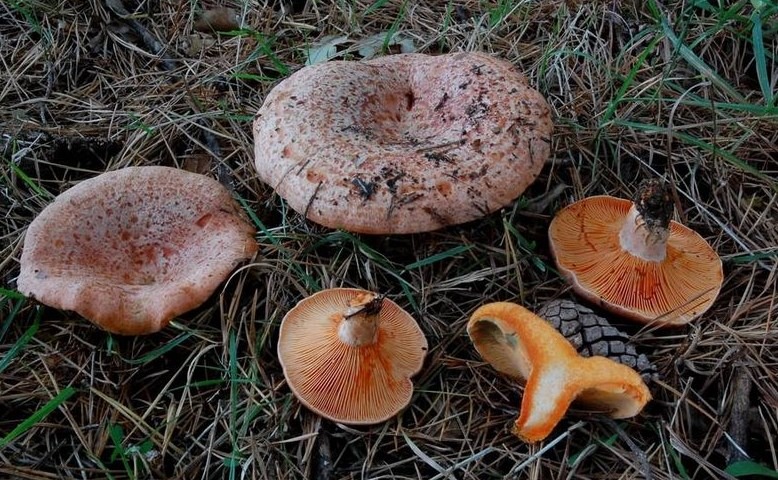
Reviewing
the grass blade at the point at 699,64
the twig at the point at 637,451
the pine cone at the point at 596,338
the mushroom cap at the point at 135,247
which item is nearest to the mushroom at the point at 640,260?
the pine cone at the point at 596,338

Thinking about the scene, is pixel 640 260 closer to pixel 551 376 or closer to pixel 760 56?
pixel 551 376

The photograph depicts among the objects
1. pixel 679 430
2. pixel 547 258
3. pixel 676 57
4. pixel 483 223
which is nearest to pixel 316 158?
pixel 483 223

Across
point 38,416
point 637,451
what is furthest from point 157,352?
point 637,451

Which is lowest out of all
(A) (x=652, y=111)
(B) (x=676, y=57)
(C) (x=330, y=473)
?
(C) (x=330, y=473)

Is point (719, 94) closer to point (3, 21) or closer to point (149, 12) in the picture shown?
point (149, 12)

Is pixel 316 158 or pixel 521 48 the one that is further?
pixel 521 48

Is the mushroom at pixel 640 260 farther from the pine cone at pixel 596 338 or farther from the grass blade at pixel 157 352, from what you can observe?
the grass blade at pixel 157 352
